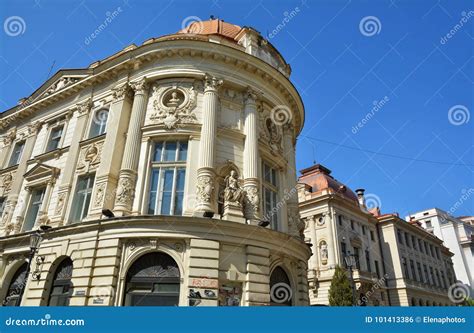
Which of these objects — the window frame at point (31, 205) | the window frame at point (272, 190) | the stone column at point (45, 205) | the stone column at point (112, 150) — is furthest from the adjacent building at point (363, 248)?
the window frame at point (31, 205)

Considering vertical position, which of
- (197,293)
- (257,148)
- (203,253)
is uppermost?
(257,148)

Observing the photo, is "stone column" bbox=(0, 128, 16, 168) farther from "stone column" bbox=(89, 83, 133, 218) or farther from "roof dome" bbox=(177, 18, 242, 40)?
"roof dome" bbox=(177, 18, 242, 40)

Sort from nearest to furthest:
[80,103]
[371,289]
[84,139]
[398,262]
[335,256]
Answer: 1. [84,139]
2. [80,103]
3. [335,256]
4. [371,289]
5. [398,262]

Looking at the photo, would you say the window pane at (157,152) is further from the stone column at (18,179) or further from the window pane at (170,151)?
the stone column at (18,179)

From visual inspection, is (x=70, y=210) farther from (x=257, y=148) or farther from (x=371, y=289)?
(x=371, y=289)

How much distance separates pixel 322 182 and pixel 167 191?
3161 centimetres

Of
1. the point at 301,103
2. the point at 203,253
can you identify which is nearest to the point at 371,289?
the point at 301,103

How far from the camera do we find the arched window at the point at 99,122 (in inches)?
760

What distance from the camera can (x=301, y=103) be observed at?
73.4 feet

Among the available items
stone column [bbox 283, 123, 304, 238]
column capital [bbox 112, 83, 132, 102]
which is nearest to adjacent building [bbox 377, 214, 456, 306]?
stone column [bbox 283, 123, 304, 238]

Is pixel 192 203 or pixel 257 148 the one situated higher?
pixel 257 148

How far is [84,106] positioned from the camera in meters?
20.3

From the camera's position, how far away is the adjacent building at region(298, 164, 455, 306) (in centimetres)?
3716

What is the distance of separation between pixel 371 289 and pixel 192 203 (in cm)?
3309
